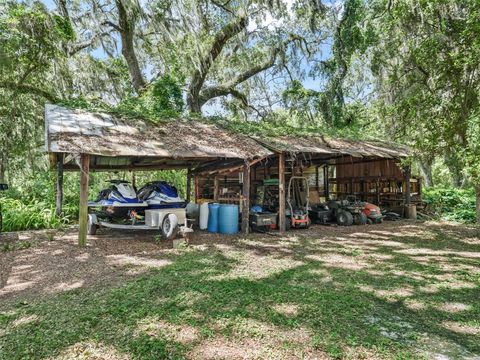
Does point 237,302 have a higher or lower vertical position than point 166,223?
lower

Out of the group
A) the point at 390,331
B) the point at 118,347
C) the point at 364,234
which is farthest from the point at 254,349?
the point at 364,234

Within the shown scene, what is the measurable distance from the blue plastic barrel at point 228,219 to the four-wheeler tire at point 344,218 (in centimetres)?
371

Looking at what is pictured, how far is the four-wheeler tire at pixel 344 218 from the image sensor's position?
9924mm

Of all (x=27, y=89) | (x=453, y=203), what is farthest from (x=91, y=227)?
(x=453, y=203)

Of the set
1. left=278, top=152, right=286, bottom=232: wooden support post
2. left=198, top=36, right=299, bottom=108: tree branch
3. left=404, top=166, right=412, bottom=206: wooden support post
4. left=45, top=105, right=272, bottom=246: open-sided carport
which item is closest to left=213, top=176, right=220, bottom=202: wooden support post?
left=45, top=105, right=272, bottom=246: open-sided carport

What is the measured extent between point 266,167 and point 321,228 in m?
3.34

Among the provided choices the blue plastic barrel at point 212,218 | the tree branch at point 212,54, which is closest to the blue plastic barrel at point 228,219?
the blue plastic barrel at point 212,218

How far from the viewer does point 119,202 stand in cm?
743

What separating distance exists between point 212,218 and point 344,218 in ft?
14.0

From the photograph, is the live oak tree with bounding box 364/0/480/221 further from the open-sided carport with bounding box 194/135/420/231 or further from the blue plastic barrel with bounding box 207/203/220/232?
the blue plastic barrel with bounding box 207/203/220/232

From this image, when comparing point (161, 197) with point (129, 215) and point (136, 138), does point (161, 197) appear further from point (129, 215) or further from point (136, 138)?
point (136, 138)

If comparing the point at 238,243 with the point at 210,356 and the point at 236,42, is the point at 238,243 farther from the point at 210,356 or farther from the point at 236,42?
the point at 236,42

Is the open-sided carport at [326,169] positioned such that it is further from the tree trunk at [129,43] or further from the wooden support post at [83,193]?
the tree trunk at [129,43]

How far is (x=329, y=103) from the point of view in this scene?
1531 cm
